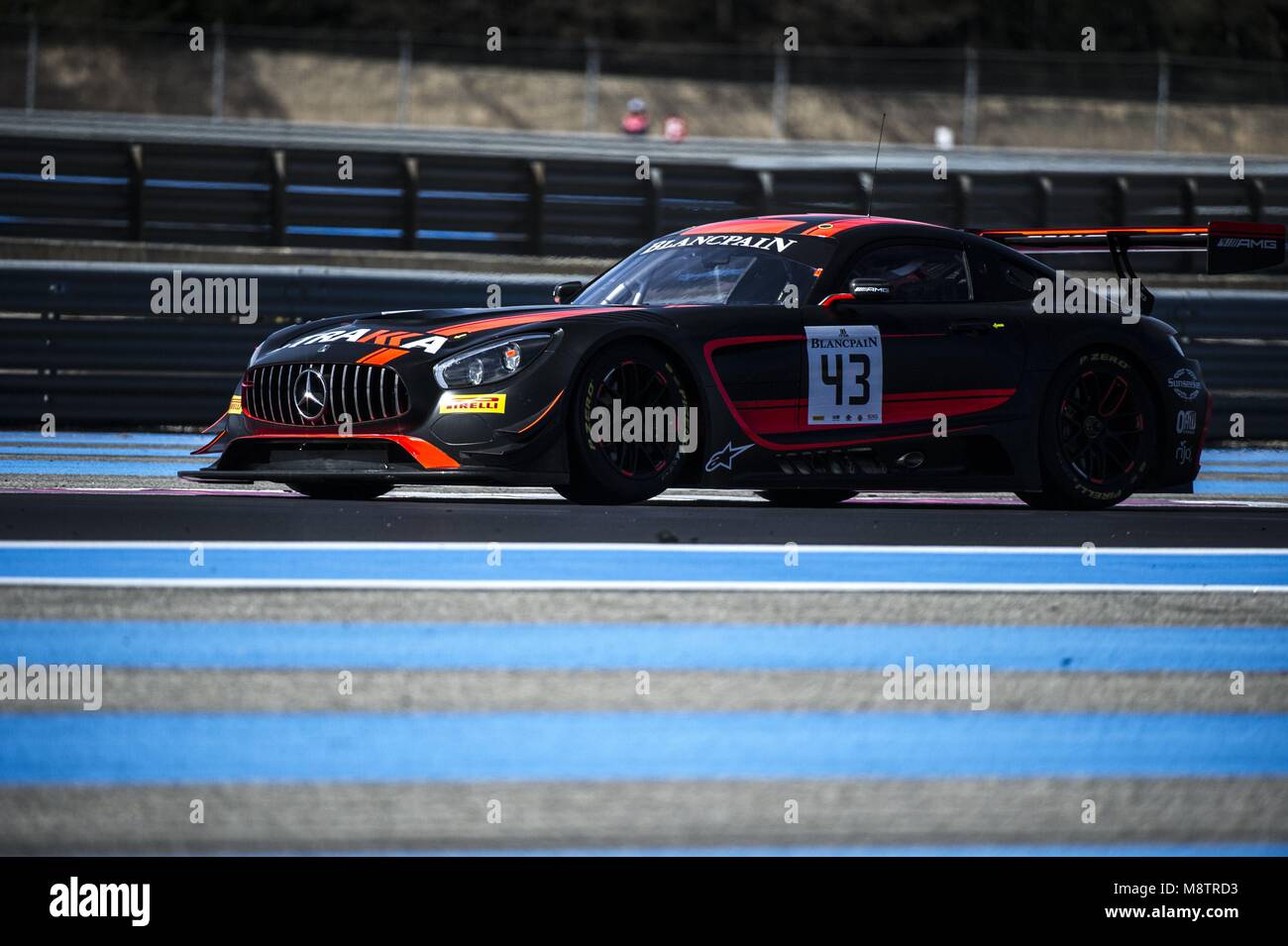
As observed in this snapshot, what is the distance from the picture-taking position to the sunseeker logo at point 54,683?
170 inches

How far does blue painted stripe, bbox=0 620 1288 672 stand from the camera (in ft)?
15.5

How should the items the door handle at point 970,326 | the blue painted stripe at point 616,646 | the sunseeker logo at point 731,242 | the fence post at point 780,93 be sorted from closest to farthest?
the blue painted stripe at point 616,646 → the sunseeker logo at point 731,242 → the door handle at point 970,326 → the fence post at point 780,93

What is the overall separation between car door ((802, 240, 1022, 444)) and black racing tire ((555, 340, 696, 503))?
0.65m

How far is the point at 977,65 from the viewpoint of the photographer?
29203 mm

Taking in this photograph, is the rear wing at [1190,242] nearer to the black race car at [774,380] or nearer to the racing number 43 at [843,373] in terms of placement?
the black race car at [774,380]

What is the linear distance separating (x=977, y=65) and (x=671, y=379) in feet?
74.2

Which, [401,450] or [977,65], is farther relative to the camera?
[977,65]

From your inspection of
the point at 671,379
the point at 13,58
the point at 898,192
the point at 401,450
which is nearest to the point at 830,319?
the point at 671,379

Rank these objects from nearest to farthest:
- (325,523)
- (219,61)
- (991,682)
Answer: (991,682) → (325,523) → (219,61)

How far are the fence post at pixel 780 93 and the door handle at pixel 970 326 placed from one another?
21.2m

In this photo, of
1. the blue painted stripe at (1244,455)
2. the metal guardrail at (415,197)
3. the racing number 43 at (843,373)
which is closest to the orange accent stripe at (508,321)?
the racing number 43 at (843,373)

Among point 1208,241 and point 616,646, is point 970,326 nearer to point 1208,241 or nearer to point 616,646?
point 1208,241
